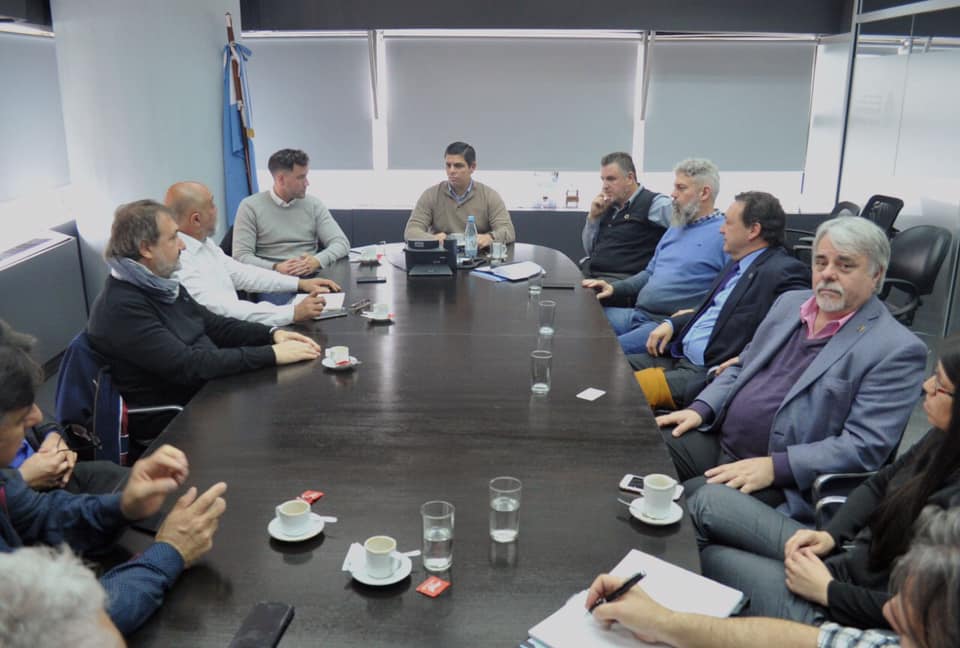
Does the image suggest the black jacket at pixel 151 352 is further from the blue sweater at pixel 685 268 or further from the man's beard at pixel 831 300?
the blue sweater at pixel 685 268

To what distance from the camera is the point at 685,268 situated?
4109 mm

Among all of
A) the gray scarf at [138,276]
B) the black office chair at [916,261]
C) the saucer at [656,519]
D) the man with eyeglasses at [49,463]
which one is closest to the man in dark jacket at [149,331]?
the gray scarf at [138,276]

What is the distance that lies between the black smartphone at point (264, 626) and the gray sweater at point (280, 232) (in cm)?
333

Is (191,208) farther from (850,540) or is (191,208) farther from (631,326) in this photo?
(850,540)

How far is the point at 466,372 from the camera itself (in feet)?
8.95

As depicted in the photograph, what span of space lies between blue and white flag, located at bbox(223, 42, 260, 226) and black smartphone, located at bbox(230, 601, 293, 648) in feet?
17.4

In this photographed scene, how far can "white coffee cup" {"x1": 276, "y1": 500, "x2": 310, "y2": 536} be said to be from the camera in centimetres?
167

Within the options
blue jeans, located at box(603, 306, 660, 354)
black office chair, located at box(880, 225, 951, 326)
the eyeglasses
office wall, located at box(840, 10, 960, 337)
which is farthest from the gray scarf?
office wall, located at box(840, 10, 960, 337)

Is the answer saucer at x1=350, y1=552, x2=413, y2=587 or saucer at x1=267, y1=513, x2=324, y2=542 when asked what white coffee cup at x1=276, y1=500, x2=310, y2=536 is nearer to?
saucer at x1=267, y1=513, x2=324, y2=542

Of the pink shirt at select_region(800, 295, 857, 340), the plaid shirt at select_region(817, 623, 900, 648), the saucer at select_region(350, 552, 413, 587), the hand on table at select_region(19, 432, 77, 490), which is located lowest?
the plaid shirt at select_region(817, 623, 900, 648)

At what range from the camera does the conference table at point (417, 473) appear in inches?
57.5

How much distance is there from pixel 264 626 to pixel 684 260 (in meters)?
3.23

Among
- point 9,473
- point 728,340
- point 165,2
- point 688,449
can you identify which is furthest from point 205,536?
point 165,2

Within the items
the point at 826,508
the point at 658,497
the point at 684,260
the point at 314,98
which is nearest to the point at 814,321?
the point at 826,508
